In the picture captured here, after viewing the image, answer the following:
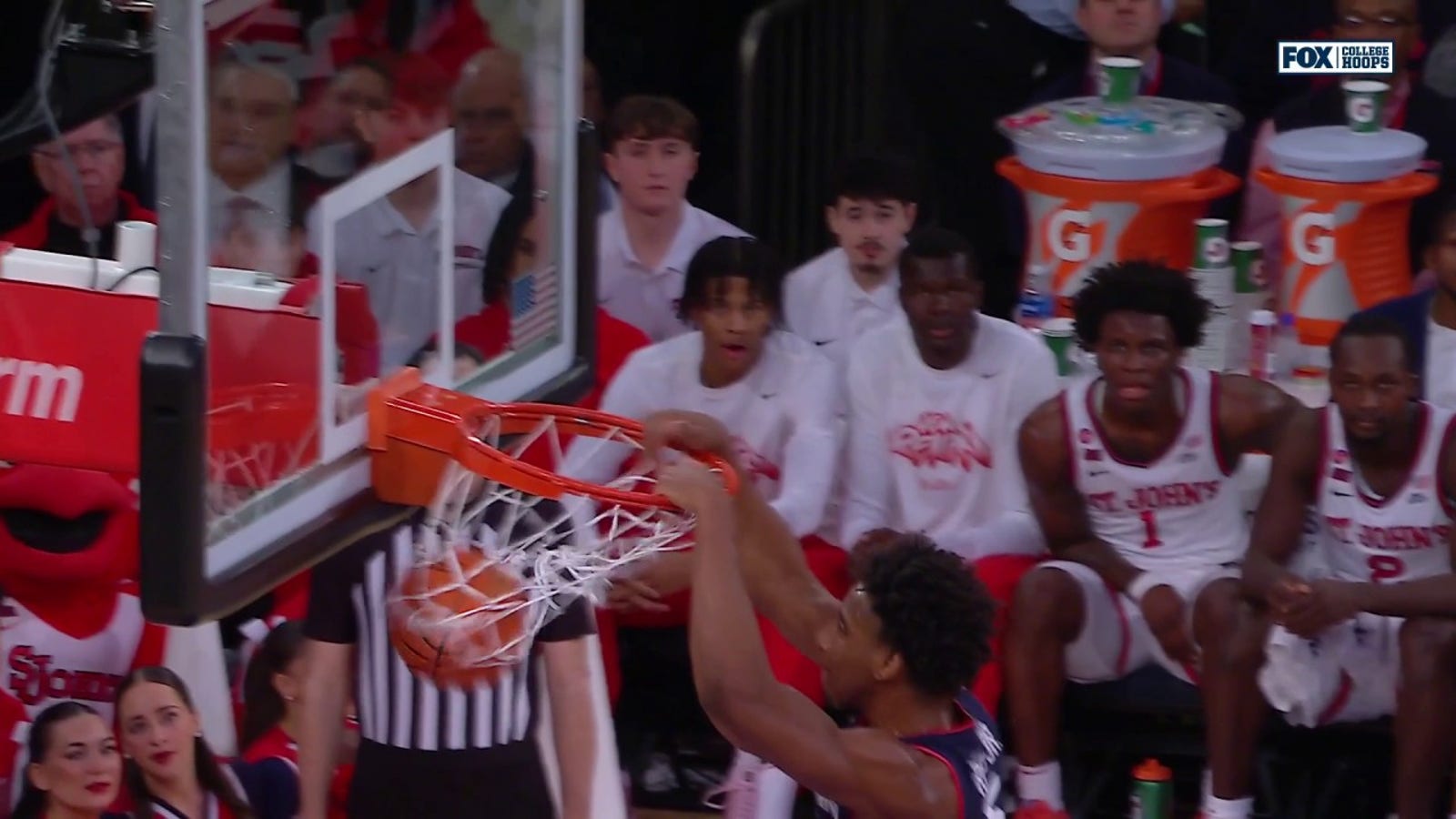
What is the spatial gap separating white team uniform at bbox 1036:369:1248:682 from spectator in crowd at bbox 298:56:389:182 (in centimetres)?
200

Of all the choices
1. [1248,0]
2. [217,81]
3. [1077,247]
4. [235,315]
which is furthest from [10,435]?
[1248,0]

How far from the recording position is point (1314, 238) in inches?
235

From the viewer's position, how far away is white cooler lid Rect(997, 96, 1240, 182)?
5.96 meters

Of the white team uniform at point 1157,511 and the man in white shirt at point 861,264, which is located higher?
the man in white shirt at point 861,264

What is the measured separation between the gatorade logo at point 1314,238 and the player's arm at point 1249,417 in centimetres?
69

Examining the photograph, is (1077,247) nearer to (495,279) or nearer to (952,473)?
(952,473)

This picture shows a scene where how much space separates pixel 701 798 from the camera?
224 inches

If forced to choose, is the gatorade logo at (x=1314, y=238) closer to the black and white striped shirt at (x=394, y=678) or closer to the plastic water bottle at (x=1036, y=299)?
the plastic water bottle at (x=1036, y=299)

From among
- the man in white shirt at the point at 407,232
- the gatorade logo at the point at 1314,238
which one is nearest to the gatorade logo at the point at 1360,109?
the gatorade logo at the point at 1314,238

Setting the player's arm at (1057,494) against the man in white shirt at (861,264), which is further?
the man in white shirt at (861,264)

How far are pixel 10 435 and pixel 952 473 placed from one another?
2.35m

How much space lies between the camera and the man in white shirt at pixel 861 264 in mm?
6020

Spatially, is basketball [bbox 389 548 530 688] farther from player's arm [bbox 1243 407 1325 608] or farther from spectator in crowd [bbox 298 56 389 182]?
player's arm [bbox 1243 407 1325 608]

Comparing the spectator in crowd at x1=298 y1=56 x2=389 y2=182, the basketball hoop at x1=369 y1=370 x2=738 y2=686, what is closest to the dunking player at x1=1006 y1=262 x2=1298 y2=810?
the basketball hoop at x1=369 y1=370 x2=738 y2=686
